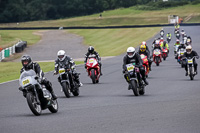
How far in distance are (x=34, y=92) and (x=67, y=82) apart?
182 inches

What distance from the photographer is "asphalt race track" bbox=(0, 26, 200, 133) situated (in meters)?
9.91

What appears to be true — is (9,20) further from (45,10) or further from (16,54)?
(16,54)

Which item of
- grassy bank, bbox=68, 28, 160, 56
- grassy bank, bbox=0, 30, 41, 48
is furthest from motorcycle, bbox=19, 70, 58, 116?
grassy bank, bbox=0, 30, 41, 48

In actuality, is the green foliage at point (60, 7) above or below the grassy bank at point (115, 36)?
above

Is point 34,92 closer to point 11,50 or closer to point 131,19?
point 11,50

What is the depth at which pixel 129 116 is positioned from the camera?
11.5 m

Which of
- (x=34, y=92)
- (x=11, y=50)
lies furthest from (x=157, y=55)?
(x=11, y=50)

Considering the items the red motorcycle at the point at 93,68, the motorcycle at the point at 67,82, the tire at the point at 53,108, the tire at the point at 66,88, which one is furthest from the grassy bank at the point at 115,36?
the tire at the point at 53,108

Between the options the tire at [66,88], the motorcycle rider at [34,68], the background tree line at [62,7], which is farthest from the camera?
the background tree line at [62,7]

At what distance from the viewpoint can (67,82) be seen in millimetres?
16656

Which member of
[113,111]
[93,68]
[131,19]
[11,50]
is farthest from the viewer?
[131,19]

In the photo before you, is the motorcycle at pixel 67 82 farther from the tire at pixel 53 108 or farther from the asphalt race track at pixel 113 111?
the tire at pixel 53 108

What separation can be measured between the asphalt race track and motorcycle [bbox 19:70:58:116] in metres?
0.27

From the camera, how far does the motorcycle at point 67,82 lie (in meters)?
16.6
